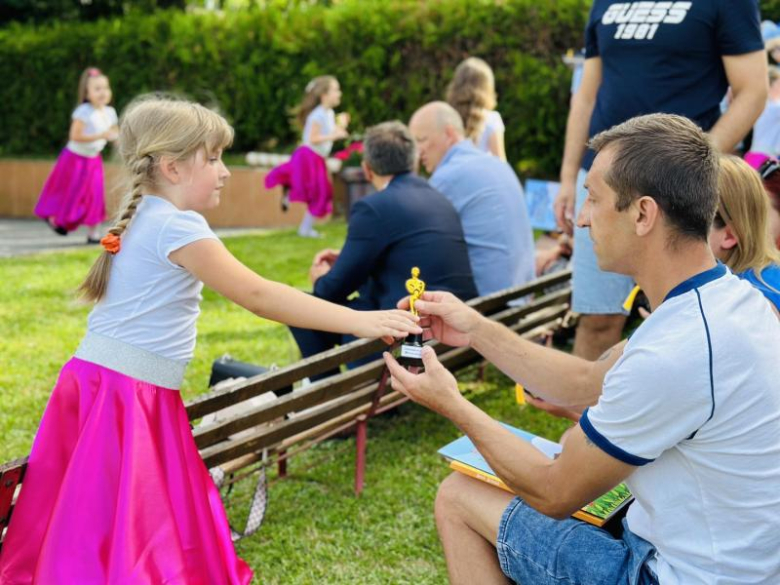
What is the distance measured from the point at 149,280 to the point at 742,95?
251 cm

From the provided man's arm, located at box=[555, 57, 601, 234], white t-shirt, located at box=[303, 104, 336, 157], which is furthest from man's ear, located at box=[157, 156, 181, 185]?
white t-shirt, located at box=[303, 104, 336, 157]

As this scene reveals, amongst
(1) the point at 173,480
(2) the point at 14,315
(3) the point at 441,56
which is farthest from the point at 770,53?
(1) the point at 173,480

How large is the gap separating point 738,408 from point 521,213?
335 centimetres

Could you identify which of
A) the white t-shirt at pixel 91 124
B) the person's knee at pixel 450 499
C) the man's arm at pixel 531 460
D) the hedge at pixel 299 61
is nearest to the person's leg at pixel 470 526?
the person's knee at pixel 450 499

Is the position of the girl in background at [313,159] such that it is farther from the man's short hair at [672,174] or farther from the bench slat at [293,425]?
the man's short hair at [672,174]

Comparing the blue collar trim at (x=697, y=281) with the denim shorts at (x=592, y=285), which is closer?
the blue collar trim at (x=697, y=281)

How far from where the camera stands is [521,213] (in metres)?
5.14

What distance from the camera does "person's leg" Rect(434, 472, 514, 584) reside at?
7.64 feet

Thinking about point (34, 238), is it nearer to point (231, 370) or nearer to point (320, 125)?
point (320, 125)

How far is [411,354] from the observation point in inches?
102

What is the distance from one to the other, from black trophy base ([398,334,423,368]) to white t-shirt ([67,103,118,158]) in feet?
28.2

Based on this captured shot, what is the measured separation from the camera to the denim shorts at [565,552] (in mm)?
2062

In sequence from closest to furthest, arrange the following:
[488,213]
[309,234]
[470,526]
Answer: [470,526]
[488,213]
[309,234]

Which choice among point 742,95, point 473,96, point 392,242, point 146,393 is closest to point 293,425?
point 146,393
